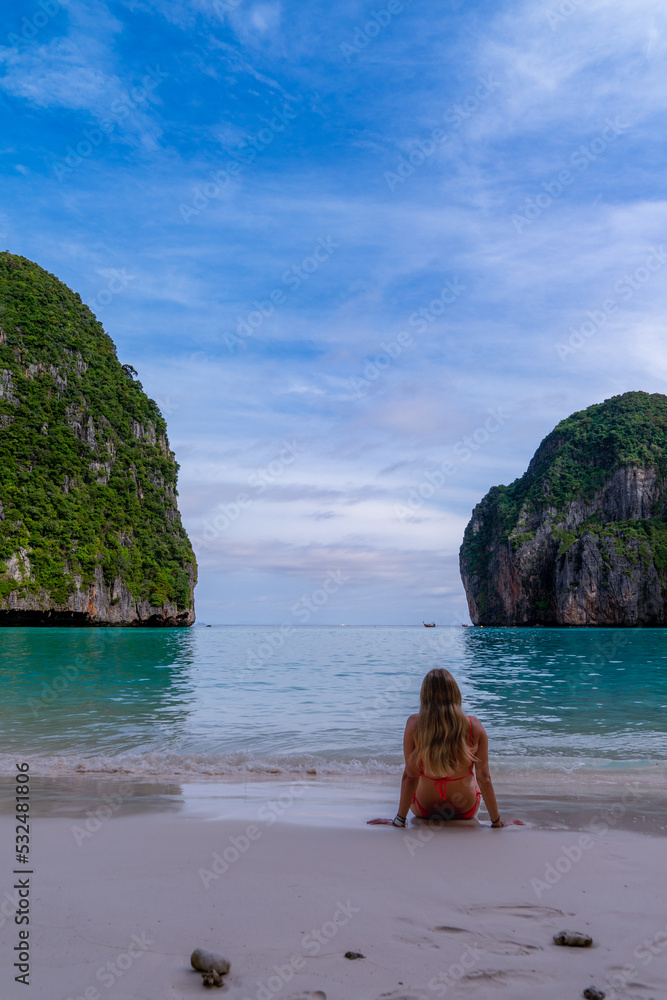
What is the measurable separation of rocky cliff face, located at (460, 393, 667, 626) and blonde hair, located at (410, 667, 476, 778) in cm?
9682

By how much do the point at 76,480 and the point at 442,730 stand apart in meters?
79.6

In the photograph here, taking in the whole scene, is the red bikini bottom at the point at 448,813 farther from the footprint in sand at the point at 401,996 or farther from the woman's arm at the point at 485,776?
the footprint in sand at the point at 401,996

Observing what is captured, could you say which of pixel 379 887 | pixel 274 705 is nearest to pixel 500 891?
pixel 379 887

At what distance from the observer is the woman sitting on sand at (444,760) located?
4914 mm

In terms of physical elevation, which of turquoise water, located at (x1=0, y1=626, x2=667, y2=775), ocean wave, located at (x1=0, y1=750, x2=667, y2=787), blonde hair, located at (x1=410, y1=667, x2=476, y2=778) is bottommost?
turquoise water, located at (x1=0, y1=626, x2=667, y2=775)

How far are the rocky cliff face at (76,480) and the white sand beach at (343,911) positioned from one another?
6528cm

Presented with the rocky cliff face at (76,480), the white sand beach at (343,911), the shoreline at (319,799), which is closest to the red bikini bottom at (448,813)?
the shoreline at (319,799)

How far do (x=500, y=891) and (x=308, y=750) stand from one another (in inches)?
214

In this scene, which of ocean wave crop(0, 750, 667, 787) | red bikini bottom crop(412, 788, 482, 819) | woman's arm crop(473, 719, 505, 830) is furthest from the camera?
ocean wave crop(0, 750, 667, 787)

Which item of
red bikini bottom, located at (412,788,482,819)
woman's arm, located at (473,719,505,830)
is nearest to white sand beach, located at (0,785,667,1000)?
woman's arm, located at (473,719,505,830)

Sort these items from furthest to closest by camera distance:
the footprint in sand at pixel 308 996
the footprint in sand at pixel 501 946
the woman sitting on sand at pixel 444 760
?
the woman sitting on sand at pixel 444 760 → the footprint in sand at pixel 501 946 → the footprint in sand at pixel 308 996

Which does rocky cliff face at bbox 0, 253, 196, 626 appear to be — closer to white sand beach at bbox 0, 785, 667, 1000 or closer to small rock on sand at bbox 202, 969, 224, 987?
white sand beach at bbox 0, 785, 667, 1000

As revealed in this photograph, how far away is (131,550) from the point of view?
78.7m

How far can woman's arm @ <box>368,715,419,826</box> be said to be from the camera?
4938mm
